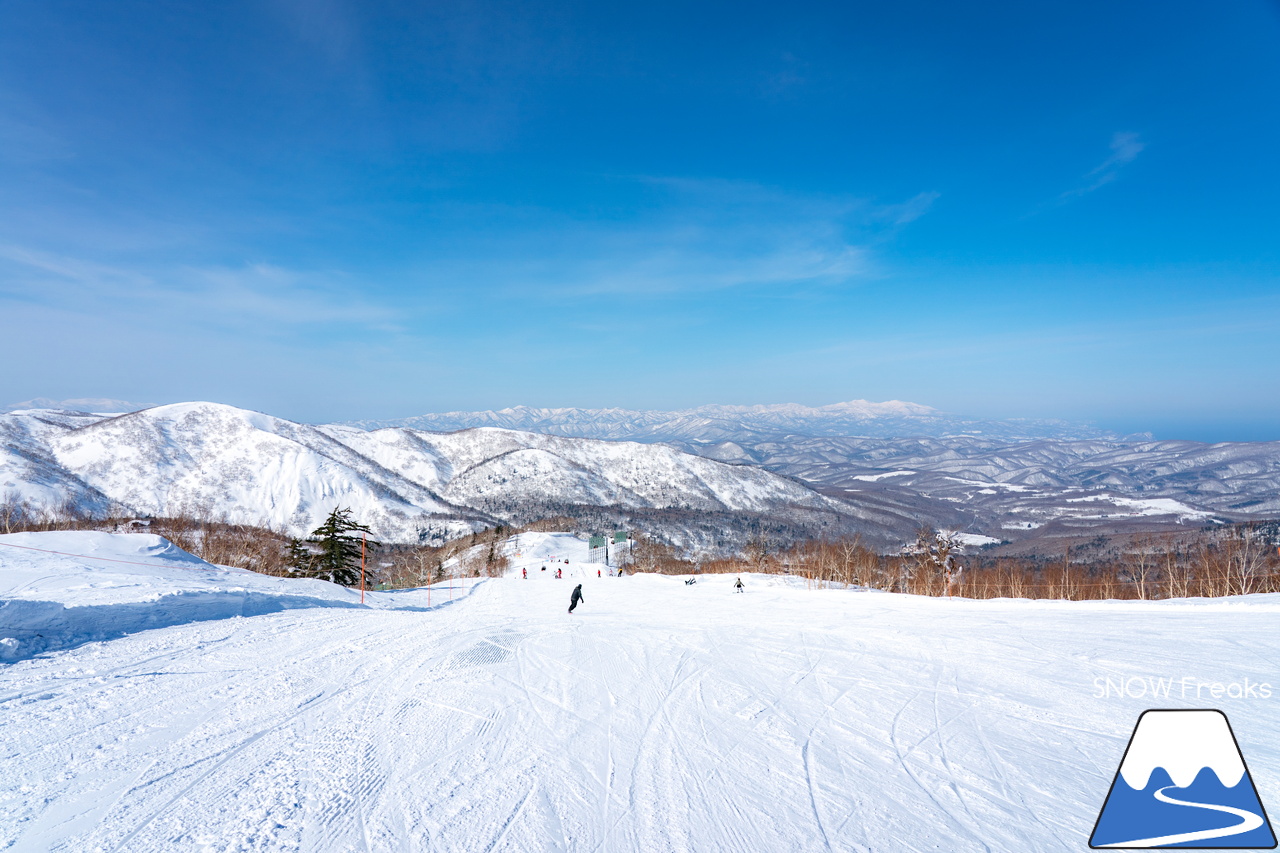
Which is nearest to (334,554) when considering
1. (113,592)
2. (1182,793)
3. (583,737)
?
(113,592)

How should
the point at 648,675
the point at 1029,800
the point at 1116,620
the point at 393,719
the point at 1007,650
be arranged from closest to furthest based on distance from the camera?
the point at 1029,800, the point at 393,719, the point at 648,675, the point at 1007,650, the point at 1116,620

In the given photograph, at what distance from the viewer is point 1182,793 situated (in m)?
4.12

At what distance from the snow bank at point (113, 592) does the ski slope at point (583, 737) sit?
71cm

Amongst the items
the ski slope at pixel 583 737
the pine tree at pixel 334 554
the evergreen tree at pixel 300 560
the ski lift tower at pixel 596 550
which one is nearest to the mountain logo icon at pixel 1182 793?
the ski slope at pixel 583 737

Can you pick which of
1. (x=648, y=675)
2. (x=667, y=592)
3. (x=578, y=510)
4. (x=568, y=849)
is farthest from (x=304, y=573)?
(x=578, y=510)

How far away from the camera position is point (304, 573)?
35.9 meters

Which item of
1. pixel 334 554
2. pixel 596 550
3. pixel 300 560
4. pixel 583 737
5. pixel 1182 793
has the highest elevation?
pixel 1182 793

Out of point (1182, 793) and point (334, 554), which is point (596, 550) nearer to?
point (334, 554)

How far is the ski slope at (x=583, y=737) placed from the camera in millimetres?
4582

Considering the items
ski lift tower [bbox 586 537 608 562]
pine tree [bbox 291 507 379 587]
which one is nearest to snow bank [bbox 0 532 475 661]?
pine tree [bbox 291 507 379 587]

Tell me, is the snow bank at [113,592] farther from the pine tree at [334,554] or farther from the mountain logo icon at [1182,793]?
the mountain logo icon at [1182,793]

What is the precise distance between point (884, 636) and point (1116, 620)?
6177mm

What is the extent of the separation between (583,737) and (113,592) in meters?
13.0

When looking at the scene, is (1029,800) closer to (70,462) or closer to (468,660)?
(468,660)
